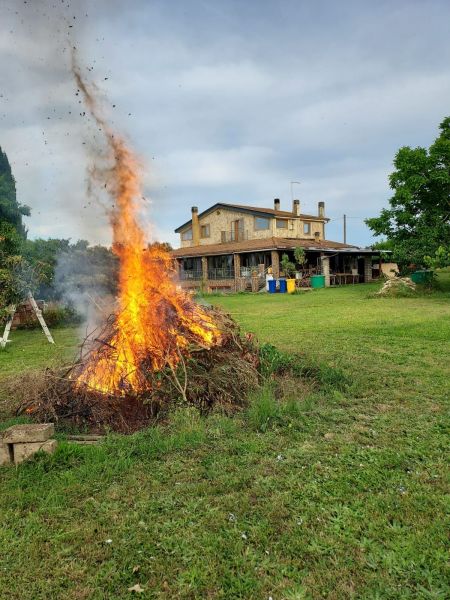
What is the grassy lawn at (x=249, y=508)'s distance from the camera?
8.21ft

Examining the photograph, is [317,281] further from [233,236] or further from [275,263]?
[233,236]

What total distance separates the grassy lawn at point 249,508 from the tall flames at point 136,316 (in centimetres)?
102

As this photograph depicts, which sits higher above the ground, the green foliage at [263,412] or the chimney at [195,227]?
the chimney at [195,227]

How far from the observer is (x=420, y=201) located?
73.8 ft

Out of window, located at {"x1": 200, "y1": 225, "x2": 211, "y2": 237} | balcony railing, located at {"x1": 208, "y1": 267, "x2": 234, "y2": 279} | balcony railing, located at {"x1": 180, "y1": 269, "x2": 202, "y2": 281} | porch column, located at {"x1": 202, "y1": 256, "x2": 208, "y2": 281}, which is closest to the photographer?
balcony railing, located at {"x1": 208, "y1": 267, "x2": 234, "y2": 279}

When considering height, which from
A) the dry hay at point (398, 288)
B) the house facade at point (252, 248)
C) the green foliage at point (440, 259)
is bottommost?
the dry hay at point (398, 288)

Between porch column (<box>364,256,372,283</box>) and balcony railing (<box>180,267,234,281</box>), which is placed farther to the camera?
porch column (<box>364,256,372,283</box>)

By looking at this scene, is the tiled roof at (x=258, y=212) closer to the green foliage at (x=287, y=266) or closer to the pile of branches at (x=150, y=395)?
the green foliage at (x=287, y=266)

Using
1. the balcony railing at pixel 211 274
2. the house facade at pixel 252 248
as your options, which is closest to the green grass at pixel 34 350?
the house facade at pixel 252 248

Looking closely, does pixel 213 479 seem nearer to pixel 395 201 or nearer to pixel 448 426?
pixel 448 426

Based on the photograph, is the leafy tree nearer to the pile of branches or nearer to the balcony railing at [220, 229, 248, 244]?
the pile of branches

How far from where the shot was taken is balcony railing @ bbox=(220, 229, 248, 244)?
37.7 meters

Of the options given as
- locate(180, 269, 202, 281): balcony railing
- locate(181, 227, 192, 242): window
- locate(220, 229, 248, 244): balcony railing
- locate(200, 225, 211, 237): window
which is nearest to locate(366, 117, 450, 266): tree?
locate(220, 229, 248, 244): balcony railing

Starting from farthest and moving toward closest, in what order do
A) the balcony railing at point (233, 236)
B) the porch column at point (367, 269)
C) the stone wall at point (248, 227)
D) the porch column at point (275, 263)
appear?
the porch column at point (367, 269) < the balcony railing at point (233, 236) < the stone wall at point (248, 227) < the porch column at point (275, 263)
